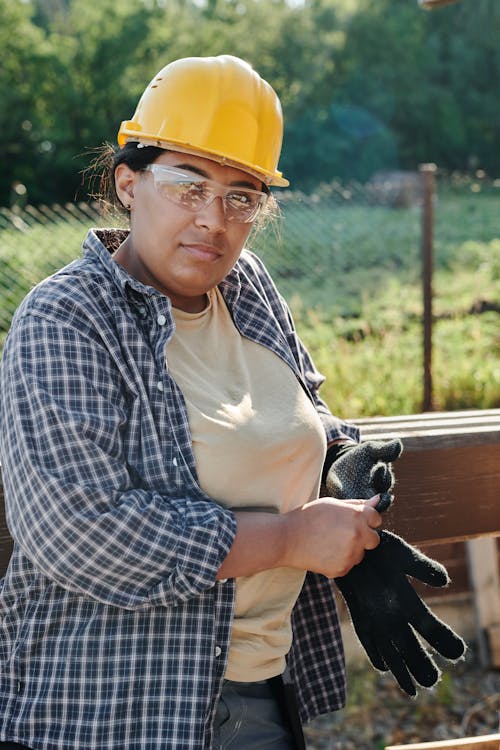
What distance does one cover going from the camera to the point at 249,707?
1600 mm

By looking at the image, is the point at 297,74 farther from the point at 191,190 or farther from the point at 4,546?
the point at 4,546

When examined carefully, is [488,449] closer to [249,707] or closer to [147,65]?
[249,707]

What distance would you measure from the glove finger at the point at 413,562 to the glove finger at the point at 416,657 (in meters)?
0.10

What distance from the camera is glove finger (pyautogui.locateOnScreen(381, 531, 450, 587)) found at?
4.98 feet

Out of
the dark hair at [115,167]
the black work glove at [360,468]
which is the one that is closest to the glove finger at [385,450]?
the black work glove at [360,468]

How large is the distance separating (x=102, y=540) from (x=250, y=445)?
1.05 ft

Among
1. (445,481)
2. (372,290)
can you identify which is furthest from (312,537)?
(372,290)

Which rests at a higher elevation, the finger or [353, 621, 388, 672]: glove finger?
the finger

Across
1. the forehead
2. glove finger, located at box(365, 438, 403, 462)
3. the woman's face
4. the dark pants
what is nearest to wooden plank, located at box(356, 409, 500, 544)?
glove finger, located at box(365, 438, 403, 462)

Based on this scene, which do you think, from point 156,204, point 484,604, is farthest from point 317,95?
point 156,204

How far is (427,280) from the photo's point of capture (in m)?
6.18

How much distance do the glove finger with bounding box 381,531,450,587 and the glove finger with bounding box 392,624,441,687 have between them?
98mm

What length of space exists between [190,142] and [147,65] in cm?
2672

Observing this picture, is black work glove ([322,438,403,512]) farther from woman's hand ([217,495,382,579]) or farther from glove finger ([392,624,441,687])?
glove finger ([392,624,441,687])
